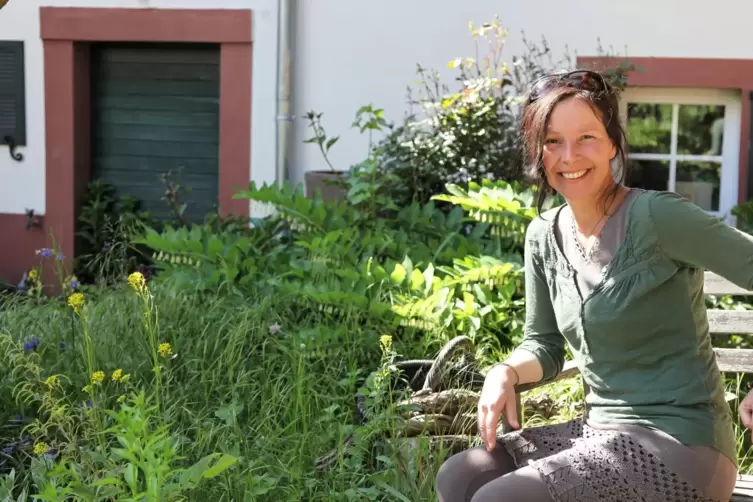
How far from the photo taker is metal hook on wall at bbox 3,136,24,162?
7.47 m

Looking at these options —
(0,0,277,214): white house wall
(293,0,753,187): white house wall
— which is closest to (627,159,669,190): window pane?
(293,0,753,187): white house wall

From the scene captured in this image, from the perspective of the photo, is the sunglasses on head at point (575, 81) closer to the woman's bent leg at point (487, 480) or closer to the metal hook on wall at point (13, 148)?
the woman's bent leg at point (487, 480)

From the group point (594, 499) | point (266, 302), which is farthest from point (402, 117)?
point (594, 499)

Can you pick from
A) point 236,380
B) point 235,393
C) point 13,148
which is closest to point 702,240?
point 235,393

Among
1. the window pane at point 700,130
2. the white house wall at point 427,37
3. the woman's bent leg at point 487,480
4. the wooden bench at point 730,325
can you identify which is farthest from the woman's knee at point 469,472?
the window pane at point 700,130

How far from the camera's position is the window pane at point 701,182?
6758 millimetres

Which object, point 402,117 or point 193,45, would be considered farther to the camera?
point 193,45

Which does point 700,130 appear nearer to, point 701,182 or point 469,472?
point 701,182

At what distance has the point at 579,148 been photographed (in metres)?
2.51

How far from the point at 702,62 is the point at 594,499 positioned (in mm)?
4859

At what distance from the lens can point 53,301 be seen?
5094mm

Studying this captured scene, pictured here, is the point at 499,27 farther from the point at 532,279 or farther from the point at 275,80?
the point at 532,279

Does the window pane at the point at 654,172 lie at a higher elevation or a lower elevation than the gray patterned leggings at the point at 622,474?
higher

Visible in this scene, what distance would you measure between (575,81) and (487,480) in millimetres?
980
